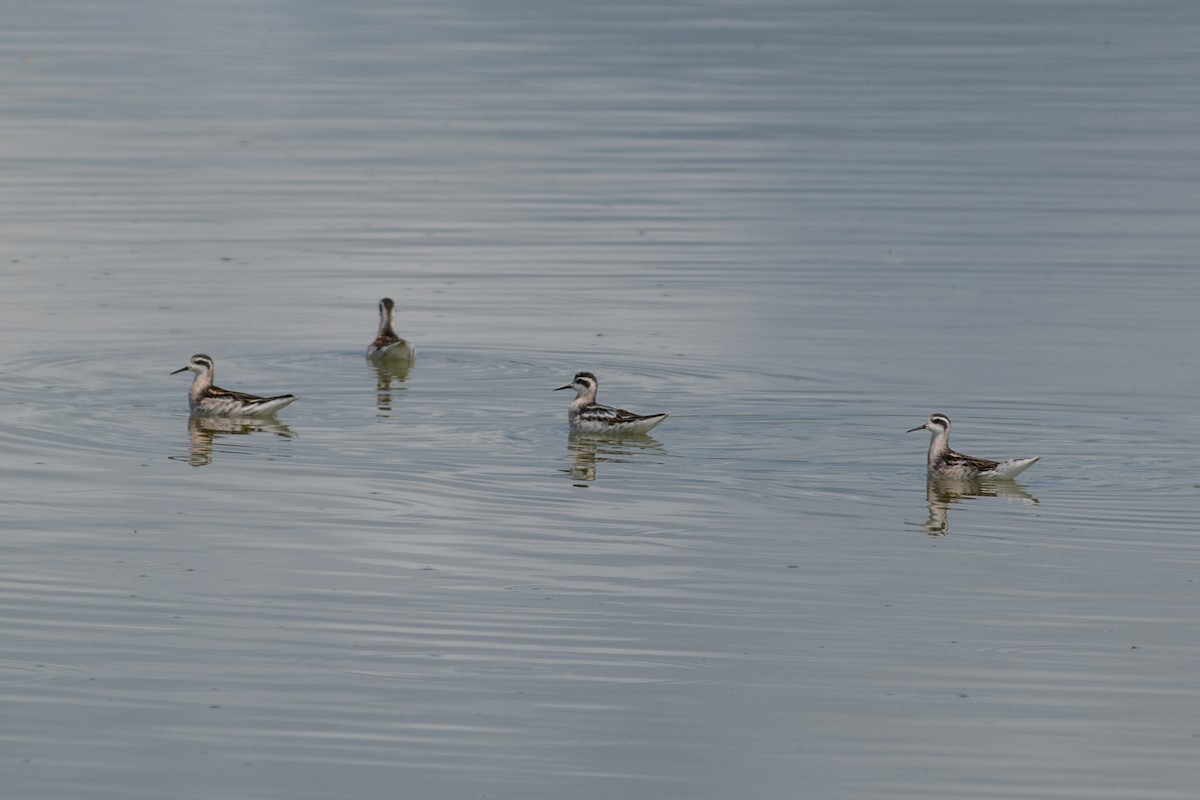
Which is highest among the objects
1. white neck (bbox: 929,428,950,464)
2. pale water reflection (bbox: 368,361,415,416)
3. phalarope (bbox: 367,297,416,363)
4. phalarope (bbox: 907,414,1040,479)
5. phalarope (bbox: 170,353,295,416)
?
phalarope (bbox: 367,297,416,363)

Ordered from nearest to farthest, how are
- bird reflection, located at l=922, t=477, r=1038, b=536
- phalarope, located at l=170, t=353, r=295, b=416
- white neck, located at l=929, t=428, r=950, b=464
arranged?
bird reflection, located at l=922, t=477, r=1038, b=536 < white neck, located at l=929, t=428, r=950, b=464 < phalarope, located at l=170, t=353, r=295, b=416

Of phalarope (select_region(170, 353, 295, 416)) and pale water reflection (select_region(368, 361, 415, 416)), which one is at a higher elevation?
pale water reflection (select_region(368, 361, 415, 416))

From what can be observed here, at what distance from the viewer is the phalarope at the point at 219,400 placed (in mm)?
18469

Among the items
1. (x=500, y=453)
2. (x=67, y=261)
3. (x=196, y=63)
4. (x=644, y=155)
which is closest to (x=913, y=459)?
(x=500, y=453)

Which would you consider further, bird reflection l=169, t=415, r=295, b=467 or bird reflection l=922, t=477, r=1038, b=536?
bird reflection l=169, t=415, r=295, b=467

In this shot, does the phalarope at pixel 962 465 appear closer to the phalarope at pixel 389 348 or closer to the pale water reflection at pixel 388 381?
the pale water reflection at pixel 388 381

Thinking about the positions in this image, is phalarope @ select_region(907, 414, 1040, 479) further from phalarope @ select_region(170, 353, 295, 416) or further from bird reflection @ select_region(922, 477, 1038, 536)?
phalarope @ select_region(170, 353, 295, 416)

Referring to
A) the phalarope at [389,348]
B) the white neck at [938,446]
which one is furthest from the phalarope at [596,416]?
the phalarope at [389,348]

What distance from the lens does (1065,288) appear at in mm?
24188

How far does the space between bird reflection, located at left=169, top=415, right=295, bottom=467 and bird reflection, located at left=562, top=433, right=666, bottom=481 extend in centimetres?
236

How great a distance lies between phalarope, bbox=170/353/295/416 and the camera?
18.5 m

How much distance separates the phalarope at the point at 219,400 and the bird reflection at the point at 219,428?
61 mm

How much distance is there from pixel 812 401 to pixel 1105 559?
5.33 meters

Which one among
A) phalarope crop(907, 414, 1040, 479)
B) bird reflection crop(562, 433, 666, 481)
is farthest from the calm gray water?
phalarope crop(907, 414, 1040, 479)
